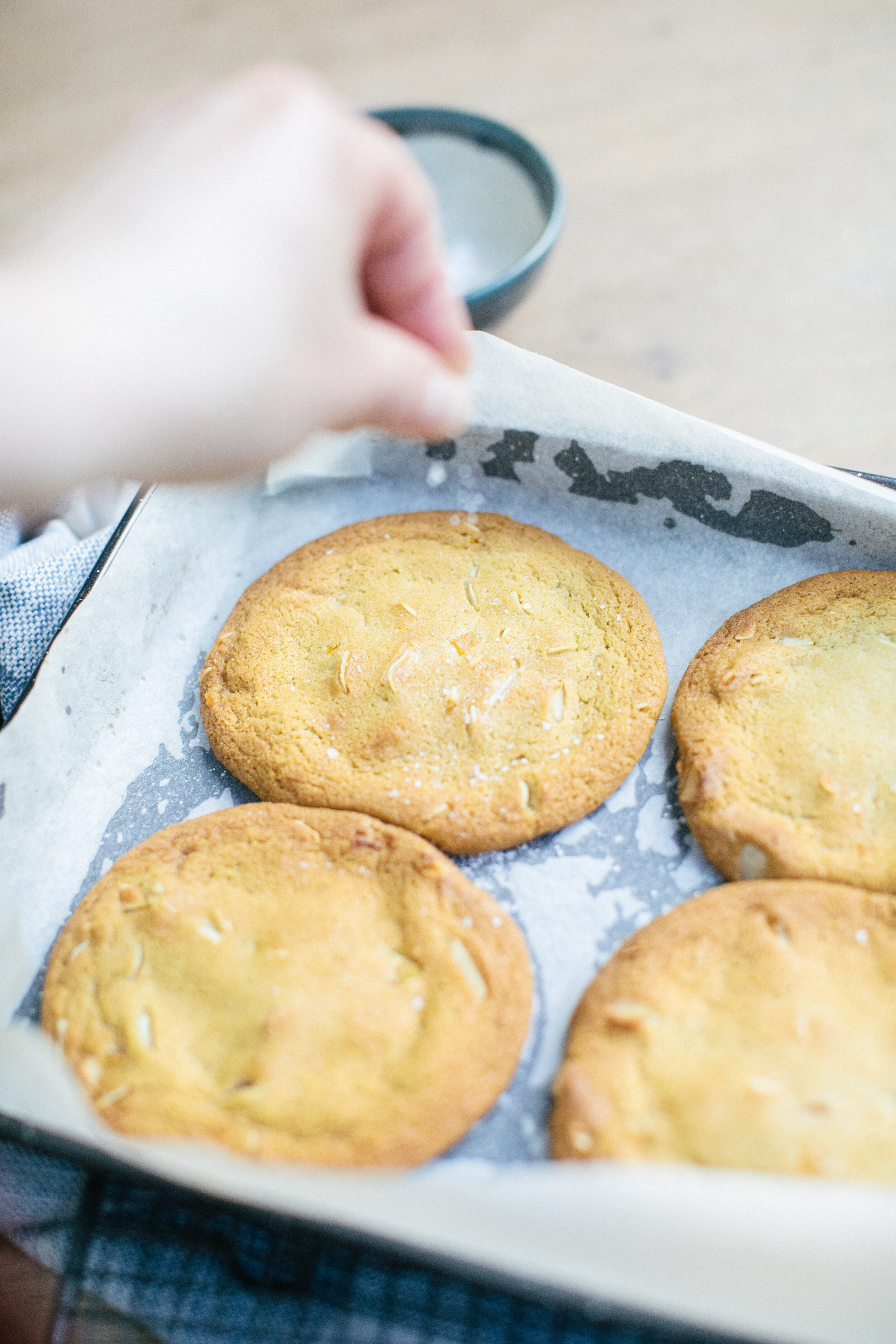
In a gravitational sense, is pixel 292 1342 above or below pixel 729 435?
below

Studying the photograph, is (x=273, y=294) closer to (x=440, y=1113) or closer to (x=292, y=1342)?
(x=440, y=1113)

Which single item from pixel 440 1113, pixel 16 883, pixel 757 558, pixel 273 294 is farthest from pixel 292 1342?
pixel 757 558

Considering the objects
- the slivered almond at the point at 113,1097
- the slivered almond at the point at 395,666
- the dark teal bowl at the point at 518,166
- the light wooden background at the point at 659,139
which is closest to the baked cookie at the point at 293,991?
the slivered almond at the point at 113,1097

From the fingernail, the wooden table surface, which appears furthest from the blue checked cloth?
the wooden table surface

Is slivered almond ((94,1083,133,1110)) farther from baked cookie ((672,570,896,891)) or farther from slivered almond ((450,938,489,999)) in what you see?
baked cookie ((672,570,896,891))

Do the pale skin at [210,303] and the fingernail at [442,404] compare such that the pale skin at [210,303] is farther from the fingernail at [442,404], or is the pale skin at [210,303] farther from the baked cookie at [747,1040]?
the baked cookie at [747,1040]

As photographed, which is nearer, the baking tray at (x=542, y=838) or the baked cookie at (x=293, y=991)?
the baking tray at (x=542, y=838)
